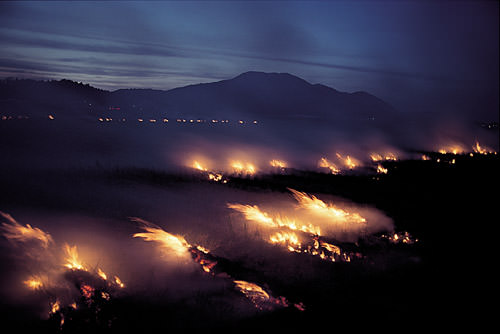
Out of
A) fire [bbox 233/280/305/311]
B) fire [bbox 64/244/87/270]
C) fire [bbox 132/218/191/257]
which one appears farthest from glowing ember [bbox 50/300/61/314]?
fire [bbox 233/280/305/311]

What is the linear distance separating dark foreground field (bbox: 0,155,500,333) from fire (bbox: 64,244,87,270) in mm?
605

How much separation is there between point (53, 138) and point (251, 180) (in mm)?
31973

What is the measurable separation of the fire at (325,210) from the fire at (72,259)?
9673mm

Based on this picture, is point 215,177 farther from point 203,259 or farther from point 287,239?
point 203,259

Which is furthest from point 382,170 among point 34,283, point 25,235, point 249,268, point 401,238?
point 34,283

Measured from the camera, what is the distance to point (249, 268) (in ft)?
33.6

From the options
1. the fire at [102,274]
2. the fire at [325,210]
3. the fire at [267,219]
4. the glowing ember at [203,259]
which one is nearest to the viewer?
the fire at [102,274]

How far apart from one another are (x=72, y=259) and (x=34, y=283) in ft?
4.59

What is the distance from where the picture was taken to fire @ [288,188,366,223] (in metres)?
14.8

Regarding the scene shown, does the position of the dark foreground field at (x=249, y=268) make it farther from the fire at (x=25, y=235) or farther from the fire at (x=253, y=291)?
the fire at (x=25, y=235)

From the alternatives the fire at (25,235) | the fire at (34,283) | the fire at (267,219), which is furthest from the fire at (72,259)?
the fire at (267,219)

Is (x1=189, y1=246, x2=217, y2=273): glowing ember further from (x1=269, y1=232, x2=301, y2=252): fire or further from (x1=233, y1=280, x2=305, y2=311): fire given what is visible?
(x1=269, y1=232, x2=301, y2=252): fire

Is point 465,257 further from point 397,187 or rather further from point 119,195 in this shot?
point 119,195

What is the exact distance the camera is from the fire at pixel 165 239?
1056cm
